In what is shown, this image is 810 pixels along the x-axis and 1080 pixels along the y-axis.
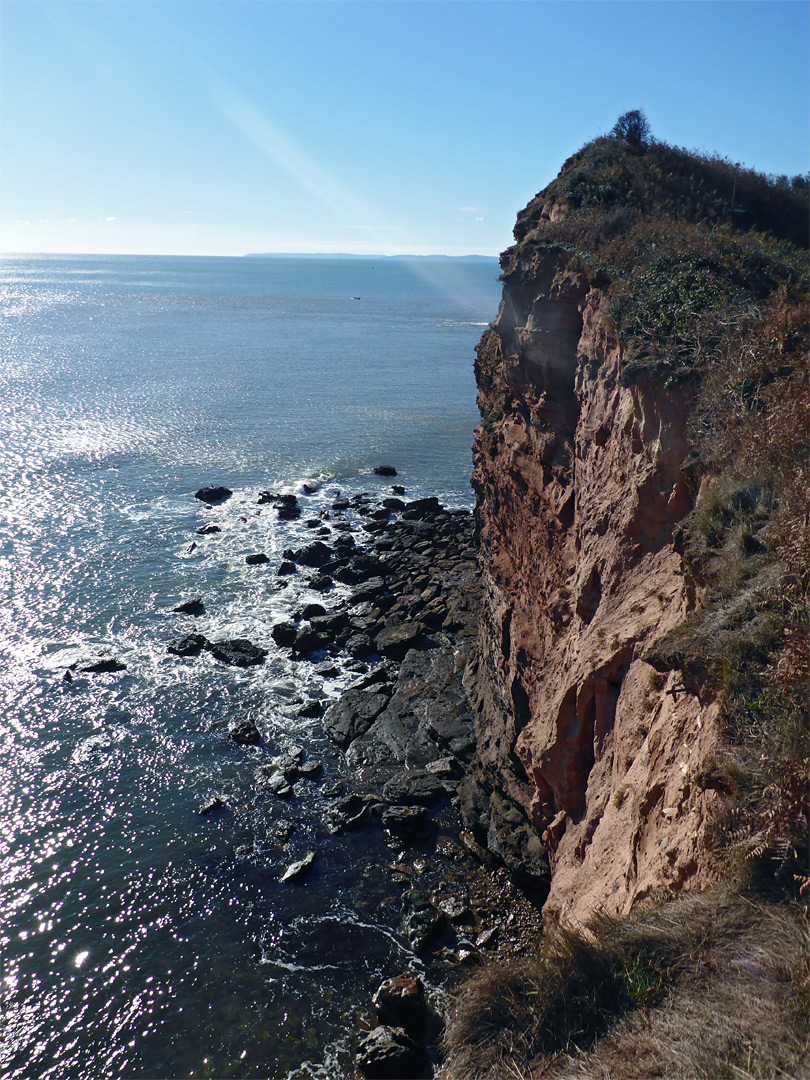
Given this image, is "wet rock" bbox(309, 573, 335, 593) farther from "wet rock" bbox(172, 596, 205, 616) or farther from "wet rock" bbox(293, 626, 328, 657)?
"wet rock" bbox(172, 596, 205, 616)

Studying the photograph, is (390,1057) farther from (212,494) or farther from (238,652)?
(212,494)

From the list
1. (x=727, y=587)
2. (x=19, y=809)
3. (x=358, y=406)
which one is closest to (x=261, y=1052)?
(x=19, y=809)

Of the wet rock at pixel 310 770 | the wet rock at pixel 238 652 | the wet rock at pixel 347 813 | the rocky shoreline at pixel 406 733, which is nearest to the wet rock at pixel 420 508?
the rocky shoreline at pixel 406 733

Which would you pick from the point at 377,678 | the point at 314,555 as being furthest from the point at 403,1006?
the point at 314,555

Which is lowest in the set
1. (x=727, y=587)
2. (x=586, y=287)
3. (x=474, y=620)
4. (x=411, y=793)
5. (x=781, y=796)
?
(x=411, y=793)

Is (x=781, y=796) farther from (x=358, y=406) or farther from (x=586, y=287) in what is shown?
(x=358, y=406)
